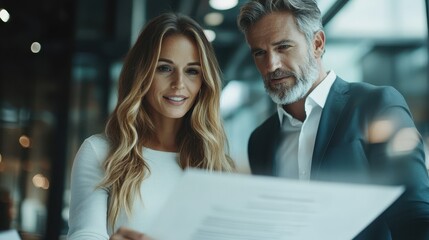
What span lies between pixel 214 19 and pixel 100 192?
0.86 meters

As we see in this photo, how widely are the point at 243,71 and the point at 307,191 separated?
0.80 m

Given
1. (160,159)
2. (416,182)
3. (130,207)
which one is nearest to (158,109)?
(160,159)

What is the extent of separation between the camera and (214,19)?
5.90 ft

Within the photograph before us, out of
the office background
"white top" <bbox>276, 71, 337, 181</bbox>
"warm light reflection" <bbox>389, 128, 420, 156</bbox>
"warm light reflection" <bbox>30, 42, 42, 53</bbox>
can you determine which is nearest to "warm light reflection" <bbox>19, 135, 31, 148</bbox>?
the office background

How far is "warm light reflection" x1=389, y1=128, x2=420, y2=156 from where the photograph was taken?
1120 millimetres

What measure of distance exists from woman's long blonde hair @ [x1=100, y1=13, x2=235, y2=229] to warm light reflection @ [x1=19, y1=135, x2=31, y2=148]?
253 centimetres

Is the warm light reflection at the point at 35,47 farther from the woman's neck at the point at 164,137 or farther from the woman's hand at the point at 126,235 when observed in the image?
the woman's hand at the point at 126,235

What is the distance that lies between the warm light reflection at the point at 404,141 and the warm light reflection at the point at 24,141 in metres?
3.01

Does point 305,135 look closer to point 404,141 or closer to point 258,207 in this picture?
point 404,141

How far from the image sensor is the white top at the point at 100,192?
1110 millimetres

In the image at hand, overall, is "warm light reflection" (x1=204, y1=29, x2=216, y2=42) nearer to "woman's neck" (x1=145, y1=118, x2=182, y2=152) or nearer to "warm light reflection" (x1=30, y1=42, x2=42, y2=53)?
"woman's neck" (x1=145, y1=118, x2=182, y2=152)

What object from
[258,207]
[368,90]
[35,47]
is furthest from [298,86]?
[35,47]

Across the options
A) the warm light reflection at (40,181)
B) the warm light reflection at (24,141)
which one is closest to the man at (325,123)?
the warm light reflection at (40,181)

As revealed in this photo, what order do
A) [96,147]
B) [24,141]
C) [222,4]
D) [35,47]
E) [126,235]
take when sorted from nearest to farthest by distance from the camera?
[126,235], [96,147], [222,4], [24,141], [35,47]
